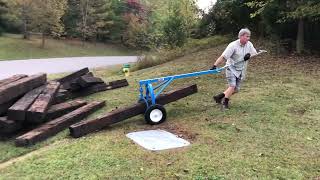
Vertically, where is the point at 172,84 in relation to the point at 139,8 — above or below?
below

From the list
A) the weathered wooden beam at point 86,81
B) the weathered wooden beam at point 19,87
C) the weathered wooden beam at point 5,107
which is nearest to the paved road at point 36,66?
the weathered wooden beam at point 86,81

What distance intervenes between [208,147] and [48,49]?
4526 cm

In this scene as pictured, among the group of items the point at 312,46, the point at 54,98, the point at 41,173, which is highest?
the point at 312,46

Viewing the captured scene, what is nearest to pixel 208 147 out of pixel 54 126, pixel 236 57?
pixel 236 57

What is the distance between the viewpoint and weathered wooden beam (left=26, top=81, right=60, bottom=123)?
342 inches

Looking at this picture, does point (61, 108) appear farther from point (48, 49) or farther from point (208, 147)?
point (48, 49)

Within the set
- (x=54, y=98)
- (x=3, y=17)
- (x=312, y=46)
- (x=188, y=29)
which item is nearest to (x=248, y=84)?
(x=54, y=98)

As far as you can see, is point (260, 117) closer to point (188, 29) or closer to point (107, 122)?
point (107, 122)

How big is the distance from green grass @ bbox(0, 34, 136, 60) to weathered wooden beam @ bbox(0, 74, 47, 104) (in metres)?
28.7

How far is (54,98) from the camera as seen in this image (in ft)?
34.4

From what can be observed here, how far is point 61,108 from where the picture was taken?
33.0ft

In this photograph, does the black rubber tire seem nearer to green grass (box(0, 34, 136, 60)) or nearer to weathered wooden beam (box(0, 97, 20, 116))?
weathered wooden beam (box(0, 97, 20, 116))

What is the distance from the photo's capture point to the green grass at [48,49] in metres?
43.5

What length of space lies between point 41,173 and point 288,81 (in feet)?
28.2
